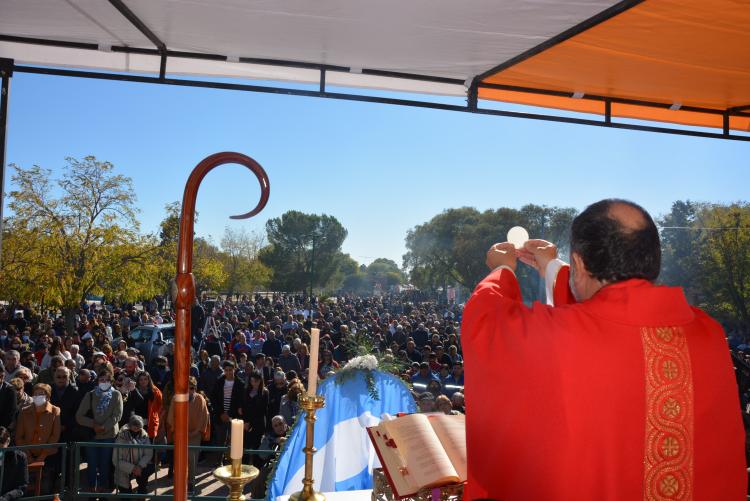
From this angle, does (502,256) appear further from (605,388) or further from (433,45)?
(433,45)

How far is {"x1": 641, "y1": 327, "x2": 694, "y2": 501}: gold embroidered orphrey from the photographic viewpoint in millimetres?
1601

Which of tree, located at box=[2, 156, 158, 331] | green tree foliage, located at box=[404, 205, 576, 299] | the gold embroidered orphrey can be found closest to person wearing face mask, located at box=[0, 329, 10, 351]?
tree, located at box=[2, 156, 158, 331]

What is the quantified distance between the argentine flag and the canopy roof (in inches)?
76.4

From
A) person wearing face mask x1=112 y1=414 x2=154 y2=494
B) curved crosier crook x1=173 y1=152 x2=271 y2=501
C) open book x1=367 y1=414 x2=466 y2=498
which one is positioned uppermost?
curved crosier crook x1=173 y1=152 x2=271 y2=501

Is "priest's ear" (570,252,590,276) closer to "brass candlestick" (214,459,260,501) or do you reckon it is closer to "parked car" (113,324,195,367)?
"brass candlestick" (214,459,260,501)

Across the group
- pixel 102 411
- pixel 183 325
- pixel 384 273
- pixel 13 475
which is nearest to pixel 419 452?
pixel 183 325

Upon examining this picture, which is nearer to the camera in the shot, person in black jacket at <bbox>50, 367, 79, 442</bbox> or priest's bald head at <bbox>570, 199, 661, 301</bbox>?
priest's bald head at <bbox>570, 199, 661, 301</bbox>

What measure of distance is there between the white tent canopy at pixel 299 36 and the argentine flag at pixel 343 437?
1.96 meters

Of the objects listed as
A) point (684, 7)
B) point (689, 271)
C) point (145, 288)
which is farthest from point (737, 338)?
point (684, 7)

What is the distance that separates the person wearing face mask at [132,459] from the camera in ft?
21.8

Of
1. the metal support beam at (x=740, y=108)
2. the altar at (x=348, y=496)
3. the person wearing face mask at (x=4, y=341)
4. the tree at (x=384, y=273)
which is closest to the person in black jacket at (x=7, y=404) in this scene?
the altar at (x=348, y=496)

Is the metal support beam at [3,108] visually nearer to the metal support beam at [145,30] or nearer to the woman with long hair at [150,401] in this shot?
the metal support beam at [145,30]

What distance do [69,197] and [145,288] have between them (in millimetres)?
3769

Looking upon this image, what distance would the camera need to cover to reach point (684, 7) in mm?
2686
